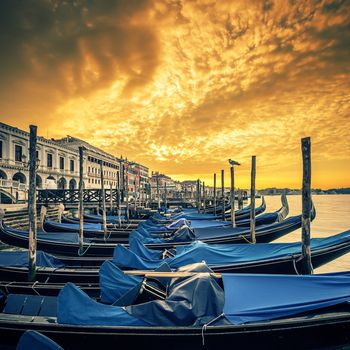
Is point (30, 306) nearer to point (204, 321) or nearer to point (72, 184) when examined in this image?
point (204, 321)

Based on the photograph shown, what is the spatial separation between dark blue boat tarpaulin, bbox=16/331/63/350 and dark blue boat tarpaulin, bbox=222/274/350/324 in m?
1.92

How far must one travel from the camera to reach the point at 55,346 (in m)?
2.10

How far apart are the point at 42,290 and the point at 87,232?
6.30 m

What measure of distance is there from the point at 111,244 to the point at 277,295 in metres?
5.88

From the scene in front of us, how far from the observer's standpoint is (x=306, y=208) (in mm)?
4977

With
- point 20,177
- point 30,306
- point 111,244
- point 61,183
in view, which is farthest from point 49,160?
point 30,306

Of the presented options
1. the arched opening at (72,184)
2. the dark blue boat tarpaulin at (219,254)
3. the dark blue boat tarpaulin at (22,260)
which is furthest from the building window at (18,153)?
the dark blue boat tarpaulin at (219,254)

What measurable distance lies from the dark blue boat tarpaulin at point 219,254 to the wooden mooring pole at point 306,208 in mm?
452

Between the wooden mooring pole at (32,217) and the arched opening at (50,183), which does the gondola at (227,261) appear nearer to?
the wooden mooring pole at (32,217)

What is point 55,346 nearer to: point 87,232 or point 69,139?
point 87,232

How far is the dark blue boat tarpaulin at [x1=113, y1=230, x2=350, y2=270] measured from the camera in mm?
5062

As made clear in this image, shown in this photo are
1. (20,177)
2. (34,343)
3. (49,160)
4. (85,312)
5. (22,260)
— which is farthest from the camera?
(49,160)

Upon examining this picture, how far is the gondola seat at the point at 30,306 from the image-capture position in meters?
3.61

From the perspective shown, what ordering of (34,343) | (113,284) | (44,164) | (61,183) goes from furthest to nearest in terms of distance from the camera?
1. (61,183)
2. (44,164)
3. (113,284)
4. (34,343)
